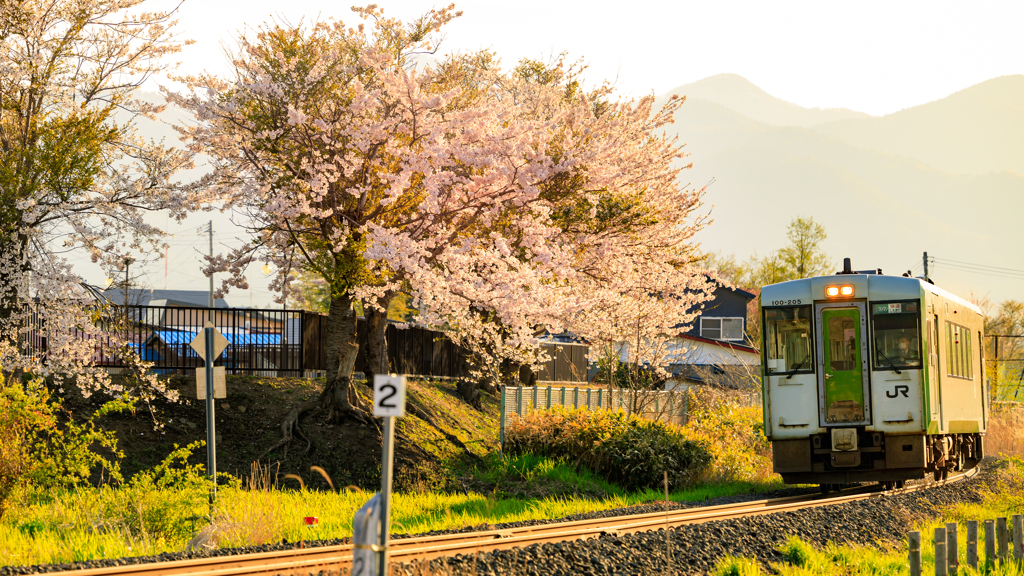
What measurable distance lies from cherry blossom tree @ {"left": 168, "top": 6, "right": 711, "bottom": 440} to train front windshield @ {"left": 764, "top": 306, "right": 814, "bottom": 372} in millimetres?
3478

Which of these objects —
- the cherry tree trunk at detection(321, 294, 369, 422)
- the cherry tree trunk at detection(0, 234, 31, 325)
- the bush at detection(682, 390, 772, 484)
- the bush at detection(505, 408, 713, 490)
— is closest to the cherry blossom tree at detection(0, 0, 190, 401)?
the cherry tree trunk at detection(0, 234, 31, 325)

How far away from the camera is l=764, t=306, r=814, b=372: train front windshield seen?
14273mm

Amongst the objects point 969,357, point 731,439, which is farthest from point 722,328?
point 969,357

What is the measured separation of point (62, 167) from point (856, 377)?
1300 centimetres

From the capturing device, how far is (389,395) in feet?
17.0

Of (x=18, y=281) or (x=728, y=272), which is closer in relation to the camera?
(x=18, y=281)

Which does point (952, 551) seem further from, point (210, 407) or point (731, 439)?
point (731, 439)

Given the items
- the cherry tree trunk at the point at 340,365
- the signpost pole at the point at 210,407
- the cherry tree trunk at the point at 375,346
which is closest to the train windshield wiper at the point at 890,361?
the cherry tree trunk at the point at 340,365

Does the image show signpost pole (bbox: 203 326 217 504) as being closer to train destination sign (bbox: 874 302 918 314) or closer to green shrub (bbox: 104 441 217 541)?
green shrub (bbox: 104 441 217 541)

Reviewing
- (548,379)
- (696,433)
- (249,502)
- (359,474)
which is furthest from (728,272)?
(249,502)

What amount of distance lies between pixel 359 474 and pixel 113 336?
16.1 ft

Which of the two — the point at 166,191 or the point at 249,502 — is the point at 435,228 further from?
the point at 249,502

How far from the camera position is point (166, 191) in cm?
1659

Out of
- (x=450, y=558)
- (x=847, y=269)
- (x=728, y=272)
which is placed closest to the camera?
(x=450, y=558)
